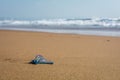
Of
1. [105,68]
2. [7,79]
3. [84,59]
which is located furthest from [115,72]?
[7,79]

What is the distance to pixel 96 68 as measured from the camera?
19.4 ft

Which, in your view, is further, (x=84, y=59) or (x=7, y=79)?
(x=84, y=59)

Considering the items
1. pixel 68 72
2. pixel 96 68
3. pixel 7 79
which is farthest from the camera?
pixel 96 68

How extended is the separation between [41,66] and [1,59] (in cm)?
147

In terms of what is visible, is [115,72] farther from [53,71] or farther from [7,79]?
[7,79]

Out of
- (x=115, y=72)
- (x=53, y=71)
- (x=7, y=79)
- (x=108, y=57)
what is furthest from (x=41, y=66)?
(x=108, y=57)

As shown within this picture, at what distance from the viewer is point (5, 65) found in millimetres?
5969

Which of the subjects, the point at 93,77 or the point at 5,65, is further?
the point at 5,65

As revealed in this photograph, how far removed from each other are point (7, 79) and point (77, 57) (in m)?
3.03

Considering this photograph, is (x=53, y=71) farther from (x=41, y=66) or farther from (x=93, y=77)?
(x=93, y=77)

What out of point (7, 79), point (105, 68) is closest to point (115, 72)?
point (105, 68)

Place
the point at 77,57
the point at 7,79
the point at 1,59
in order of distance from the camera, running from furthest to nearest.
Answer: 1. the point at 77,57
2. the point at 1,59
3. the point at 7,79

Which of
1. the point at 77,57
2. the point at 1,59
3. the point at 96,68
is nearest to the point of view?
the point at 96,68

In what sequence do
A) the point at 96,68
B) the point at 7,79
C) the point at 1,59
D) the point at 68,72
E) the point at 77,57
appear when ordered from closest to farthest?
the point at 7,79 → the point at 68,72 → the point at 96,68 → the point at 1,59 → the point at 77,57
